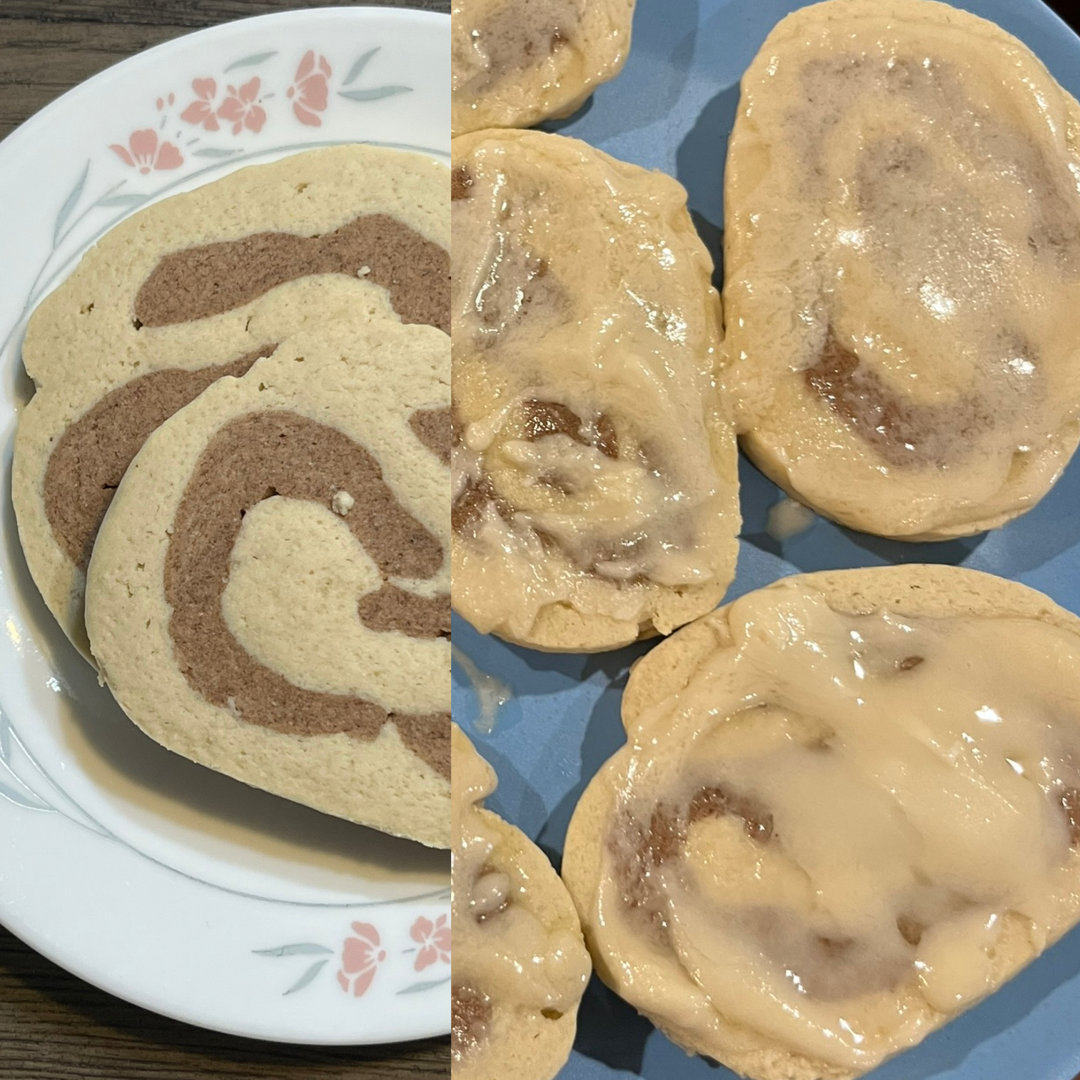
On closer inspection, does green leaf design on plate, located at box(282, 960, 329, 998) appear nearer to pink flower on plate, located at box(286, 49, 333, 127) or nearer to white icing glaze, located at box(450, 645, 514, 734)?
white icing glaze, located at box(450, 645, 514, 734)

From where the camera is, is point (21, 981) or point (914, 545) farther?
point (914, 545)

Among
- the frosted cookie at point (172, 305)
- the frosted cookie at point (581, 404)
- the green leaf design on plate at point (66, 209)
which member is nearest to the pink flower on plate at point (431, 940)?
the frosted cookie at point (581, 404)

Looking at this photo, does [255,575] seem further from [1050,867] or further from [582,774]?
[1050,867]

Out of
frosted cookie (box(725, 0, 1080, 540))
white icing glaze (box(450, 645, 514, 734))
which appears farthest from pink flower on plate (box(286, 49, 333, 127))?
white icing glaze (box(450, 645, 514, 734))

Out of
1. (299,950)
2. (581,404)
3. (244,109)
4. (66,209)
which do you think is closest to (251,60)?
(244,109)

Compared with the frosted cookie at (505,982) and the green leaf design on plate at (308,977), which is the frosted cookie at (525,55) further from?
the green leaf design on plate at (308,977)

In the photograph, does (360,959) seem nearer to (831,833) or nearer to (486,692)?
(486,692)

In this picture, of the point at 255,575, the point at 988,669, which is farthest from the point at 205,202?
the point at 988,669

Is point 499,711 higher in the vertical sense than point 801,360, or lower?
lower
